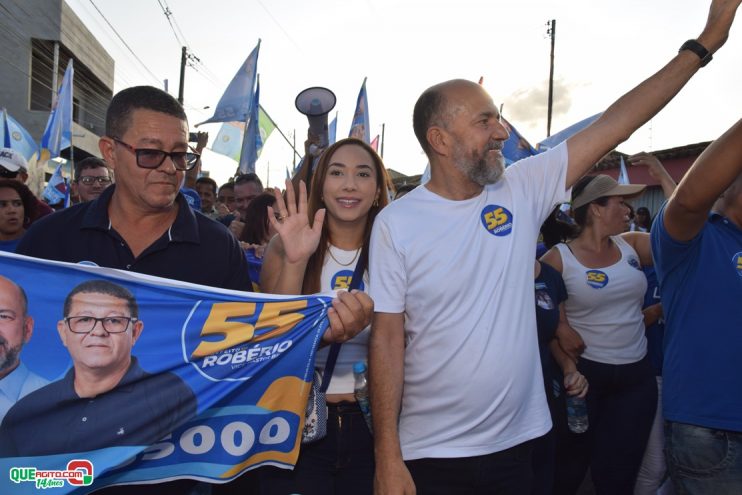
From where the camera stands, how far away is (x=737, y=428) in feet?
7.81

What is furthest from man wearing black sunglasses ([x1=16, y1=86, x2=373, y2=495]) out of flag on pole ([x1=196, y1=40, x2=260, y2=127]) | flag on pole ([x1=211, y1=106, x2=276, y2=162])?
flag on pole ([x1=211, y1=106, x2=276, y2=162])

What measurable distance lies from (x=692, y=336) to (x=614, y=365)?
59.6 inches

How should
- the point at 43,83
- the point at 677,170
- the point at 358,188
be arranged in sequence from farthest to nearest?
the point at 43,83, the point at 677,170, the point at 358,188

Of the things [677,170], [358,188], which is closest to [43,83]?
[677,170]

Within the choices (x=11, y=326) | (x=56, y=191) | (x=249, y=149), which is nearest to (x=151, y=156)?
(x=11, y=326)

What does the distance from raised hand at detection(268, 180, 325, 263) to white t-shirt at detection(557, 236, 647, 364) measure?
219cm

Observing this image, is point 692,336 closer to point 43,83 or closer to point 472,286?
point 472,286

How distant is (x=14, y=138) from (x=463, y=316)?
9.43 metres

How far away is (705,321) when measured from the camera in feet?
8.36

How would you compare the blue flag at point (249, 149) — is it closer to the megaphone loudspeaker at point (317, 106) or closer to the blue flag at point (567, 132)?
the blue flag at point (567, 132)

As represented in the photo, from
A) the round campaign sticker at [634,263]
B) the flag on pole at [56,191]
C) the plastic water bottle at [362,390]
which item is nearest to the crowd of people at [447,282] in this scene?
the plastic water bottle at [362,390]

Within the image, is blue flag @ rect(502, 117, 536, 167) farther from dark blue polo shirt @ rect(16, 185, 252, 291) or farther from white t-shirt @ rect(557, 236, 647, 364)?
dark blue polo shirt @ rect(16, 185, 252, 291)

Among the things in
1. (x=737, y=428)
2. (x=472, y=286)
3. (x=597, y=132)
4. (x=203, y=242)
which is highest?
(x=597, y=132)

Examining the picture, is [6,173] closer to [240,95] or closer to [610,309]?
[240,95]
